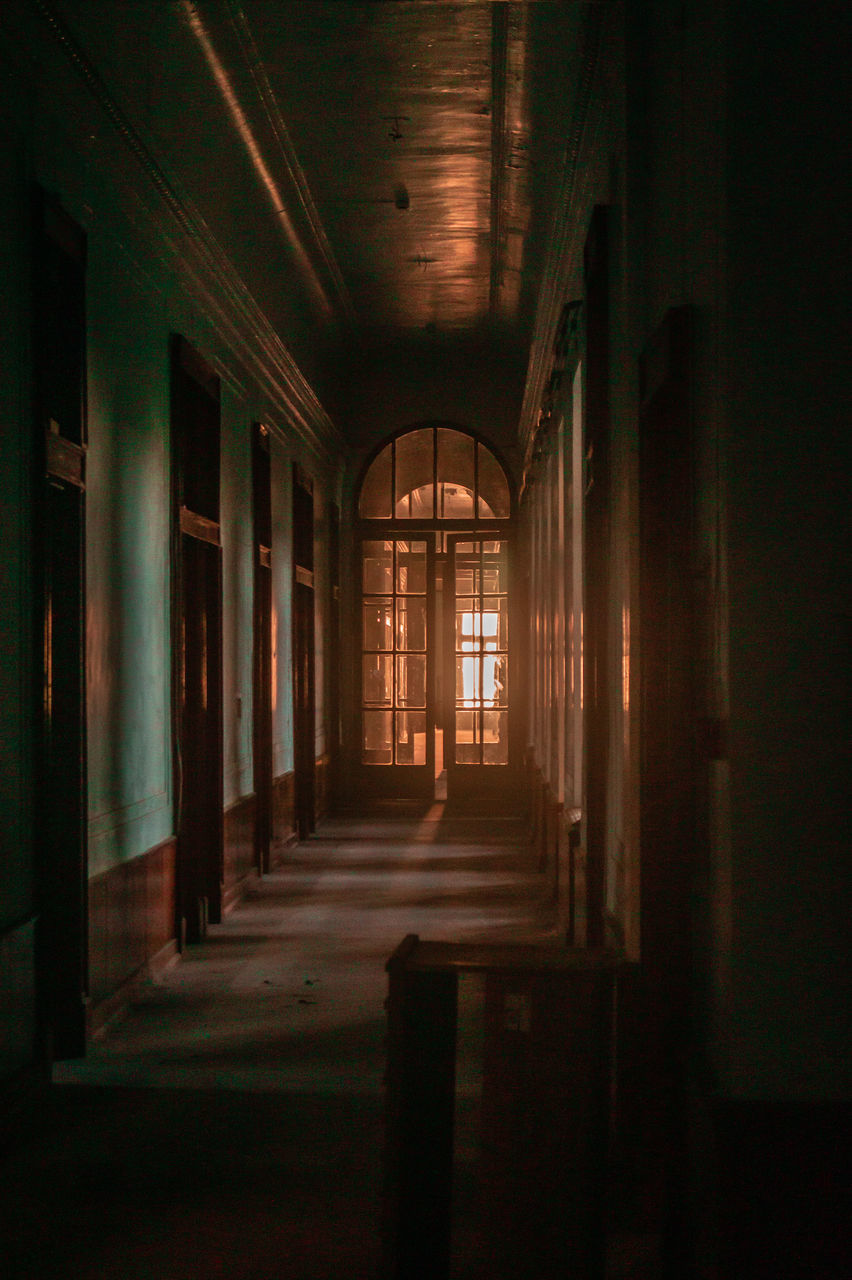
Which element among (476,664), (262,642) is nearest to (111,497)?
(262,642)

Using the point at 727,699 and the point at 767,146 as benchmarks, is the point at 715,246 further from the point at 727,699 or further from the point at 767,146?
the point at 727,699

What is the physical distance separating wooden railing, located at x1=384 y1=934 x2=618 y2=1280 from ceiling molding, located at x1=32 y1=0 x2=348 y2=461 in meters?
3.68

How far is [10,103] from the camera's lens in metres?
4.26

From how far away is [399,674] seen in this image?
45.9 ft

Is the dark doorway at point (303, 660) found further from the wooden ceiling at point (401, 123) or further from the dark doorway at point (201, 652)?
the dark doorway at point (201, 652)

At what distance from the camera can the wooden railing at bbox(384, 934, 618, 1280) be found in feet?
9.00

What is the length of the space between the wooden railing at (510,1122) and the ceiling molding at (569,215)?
3.64 metres

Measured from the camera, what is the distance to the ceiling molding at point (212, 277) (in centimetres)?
504

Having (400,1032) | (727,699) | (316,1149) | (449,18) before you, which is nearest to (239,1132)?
(316,1149)

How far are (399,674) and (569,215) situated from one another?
775 cm

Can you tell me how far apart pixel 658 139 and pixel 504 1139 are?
2.89m

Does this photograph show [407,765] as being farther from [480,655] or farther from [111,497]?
[111,497]

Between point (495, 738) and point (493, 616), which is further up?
point (493, 616)

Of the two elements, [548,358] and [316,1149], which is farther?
[548,358]
